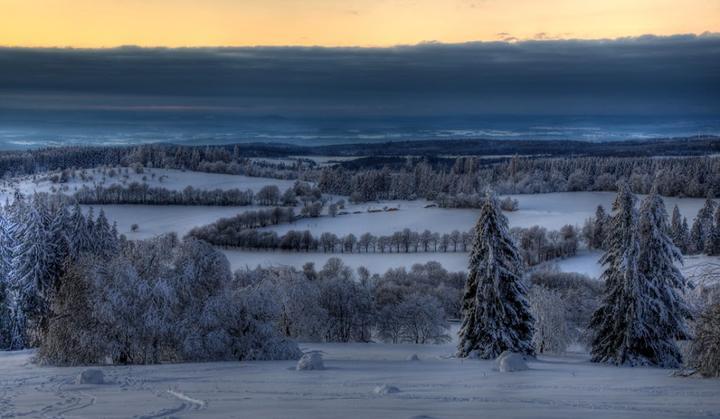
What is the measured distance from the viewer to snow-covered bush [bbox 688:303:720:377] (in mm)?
18578

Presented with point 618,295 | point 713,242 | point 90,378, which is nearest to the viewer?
point 90,378

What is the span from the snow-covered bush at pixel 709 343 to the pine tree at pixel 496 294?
46.5 ft

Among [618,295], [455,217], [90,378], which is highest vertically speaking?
[618,295]

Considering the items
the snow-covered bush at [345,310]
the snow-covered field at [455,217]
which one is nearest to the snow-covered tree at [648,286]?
the snow-covered bush at [345,310]

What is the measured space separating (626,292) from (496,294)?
5.63 metres

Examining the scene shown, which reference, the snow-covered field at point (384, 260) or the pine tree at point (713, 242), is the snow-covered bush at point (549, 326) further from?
the pine tree at point (713, 242)

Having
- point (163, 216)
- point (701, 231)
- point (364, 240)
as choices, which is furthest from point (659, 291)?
point (163, 216)

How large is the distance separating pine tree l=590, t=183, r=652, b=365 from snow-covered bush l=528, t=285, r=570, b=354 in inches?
675

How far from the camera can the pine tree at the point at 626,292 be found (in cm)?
3209

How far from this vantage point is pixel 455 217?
150750 mm

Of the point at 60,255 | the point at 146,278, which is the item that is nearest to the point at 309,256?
the point at 60,255

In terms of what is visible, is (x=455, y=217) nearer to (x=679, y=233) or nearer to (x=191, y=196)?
(x=679, y=233)

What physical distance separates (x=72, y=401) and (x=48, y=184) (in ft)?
602

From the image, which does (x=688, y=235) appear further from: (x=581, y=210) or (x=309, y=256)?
(x=309, y=256)
